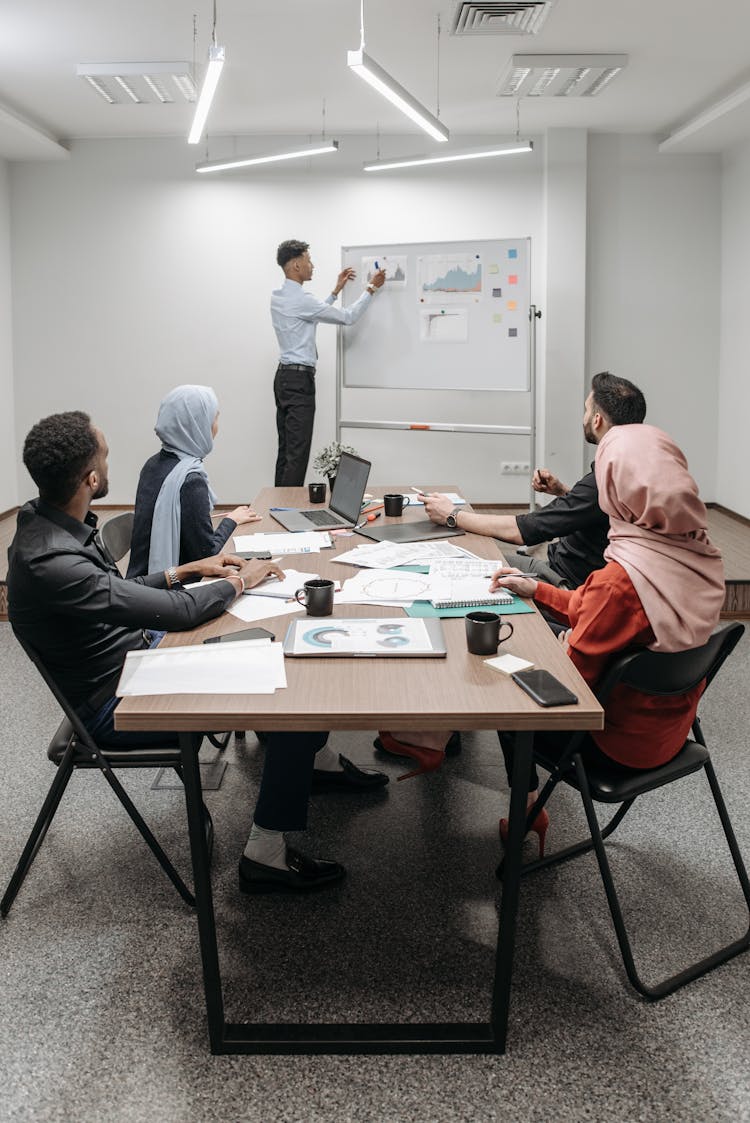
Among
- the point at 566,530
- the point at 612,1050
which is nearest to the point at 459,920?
the point at 612,1050

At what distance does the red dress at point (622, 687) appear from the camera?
1.80m

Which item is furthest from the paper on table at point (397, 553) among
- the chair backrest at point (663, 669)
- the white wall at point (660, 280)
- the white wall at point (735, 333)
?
the white wall at point (660, 280)

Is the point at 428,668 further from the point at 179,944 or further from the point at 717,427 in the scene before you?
the point at 717,427

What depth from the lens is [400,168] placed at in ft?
20.4

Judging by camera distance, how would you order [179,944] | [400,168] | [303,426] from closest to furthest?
[179,944] → [303,426] → [400,168]

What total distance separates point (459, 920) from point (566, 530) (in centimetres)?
126

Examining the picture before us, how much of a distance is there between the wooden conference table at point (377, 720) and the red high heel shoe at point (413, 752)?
70cm

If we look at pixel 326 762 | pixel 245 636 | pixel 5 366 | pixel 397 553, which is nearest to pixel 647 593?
pixel 245 636

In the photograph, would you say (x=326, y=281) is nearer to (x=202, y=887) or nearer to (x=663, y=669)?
(x=663, y=669)

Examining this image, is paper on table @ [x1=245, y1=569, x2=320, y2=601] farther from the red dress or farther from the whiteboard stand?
the whiteboard stand

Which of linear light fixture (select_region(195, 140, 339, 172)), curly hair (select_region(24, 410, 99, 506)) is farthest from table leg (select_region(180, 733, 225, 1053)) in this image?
linear light fixture (select_region(195, 140, 339, 172))

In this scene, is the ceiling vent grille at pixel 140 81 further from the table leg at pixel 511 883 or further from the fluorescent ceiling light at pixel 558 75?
the table leg at pixel 511 883

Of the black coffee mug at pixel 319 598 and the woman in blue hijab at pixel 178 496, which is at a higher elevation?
the woman in blue hijab at pixel 178 496

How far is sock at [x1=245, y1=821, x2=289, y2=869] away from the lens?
213 centimetres
